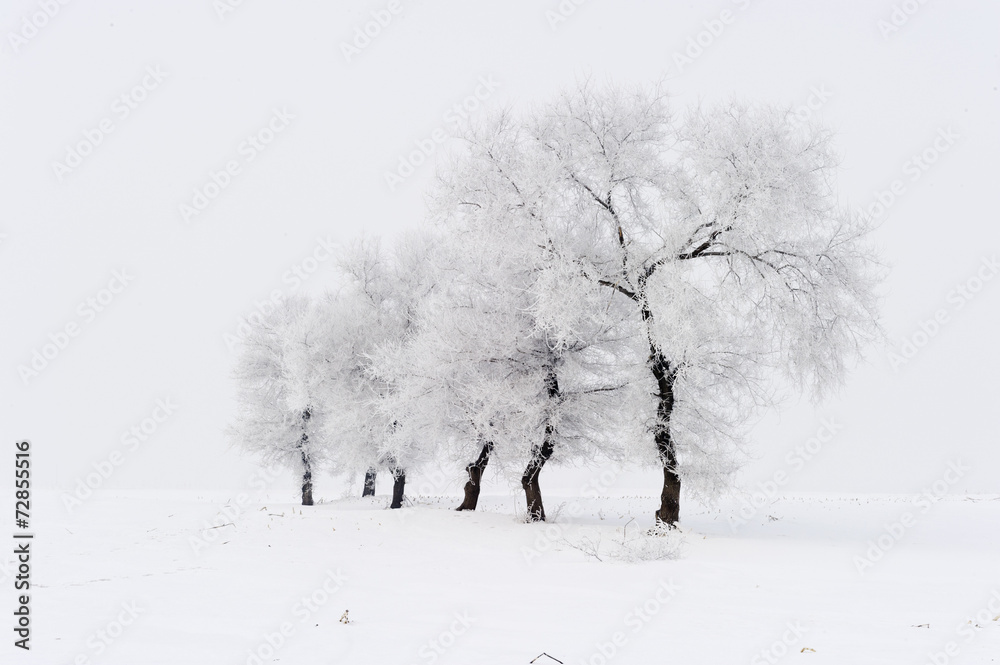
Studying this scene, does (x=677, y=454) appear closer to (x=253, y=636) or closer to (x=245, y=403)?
(x=253, y=636)

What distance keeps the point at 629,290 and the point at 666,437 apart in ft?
10.7

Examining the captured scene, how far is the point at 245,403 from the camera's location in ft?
93.1

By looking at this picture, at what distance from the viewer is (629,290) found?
15.5 meters

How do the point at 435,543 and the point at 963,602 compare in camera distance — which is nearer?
the point at 963,602

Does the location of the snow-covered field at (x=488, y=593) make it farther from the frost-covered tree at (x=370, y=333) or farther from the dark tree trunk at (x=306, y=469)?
the dark tree trunk at (x=306, y=469)

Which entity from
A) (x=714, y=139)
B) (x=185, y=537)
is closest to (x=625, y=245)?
(x=714, y=139)

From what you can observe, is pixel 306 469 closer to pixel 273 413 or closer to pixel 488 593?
pixel 273 413

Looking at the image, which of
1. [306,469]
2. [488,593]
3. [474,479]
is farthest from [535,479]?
[306,469]

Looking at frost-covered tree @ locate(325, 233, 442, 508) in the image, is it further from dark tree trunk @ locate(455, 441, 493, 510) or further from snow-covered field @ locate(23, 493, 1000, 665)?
snow-covered field @ locate(23, 493, 1000, 665)

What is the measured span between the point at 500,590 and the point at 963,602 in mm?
5109

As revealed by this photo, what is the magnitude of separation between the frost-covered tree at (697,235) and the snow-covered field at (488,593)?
10.5 ft

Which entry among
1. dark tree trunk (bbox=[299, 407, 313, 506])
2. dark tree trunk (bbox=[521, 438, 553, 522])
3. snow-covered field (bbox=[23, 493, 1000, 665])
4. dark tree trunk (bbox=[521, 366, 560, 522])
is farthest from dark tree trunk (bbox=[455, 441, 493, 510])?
dark tree trunk (bbox=[299, 407, 313, 506])

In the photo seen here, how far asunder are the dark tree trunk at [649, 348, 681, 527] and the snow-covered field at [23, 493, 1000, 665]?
1099 millimetres

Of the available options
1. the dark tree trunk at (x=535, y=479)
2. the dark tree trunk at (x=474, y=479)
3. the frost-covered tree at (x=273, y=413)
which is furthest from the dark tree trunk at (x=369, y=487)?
the dark tree trunk at (x=535, y=479)
